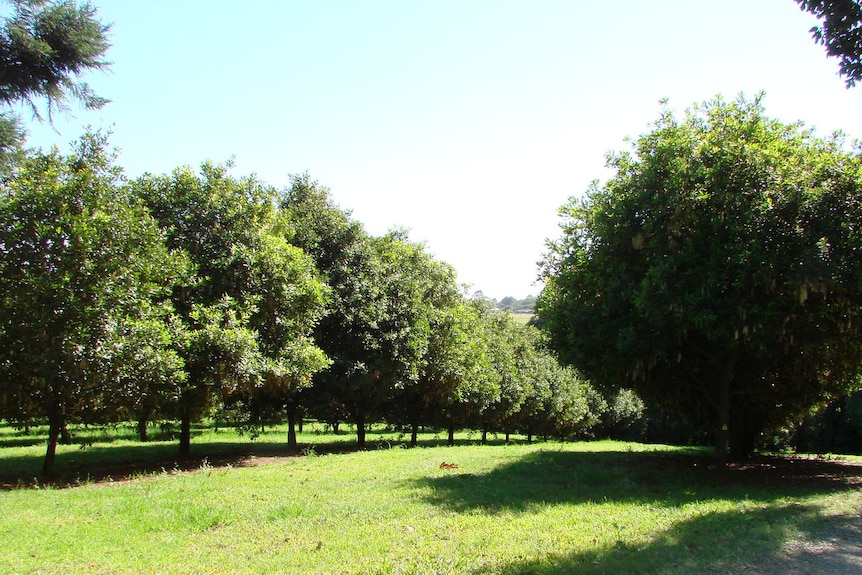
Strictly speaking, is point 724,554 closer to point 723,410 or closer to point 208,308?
point 723,410

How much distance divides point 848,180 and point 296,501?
1307cm

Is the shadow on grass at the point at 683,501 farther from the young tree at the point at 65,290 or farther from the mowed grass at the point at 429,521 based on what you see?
the young tree at the point at 65,290

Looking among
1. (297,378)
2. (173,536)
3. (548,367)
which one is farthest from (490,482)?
(548,367)

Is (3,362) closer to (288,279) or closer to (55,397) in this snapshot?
(55,397)

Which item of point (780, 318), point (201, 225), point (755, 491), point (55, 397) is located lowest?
point (755, 491)

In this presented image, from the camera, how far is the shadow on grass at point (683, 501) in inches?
263

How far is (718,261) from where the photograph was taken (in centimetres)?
1259

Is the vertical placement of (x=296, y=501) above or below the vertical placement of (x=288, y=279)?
below

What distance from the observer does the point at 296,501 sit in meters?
11.1

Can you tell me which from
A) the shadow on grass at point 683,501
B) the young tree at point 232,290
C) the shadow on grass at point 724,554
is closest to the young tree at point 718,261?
the shadow on grass at point 683,501

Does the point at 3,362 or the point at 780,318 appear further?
the point at 3,362

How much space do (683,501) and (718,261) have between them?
513 centimetres

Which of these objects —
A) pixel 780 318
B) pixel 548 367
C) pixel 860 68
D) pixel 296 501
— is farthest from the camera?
pixel 548 367

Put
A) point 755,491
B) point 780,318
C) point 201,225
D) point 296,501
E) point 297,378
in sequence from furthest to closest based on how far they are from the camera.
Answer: point 297,378
point 201,225
point 780,318
point 755,491
point 296,501
